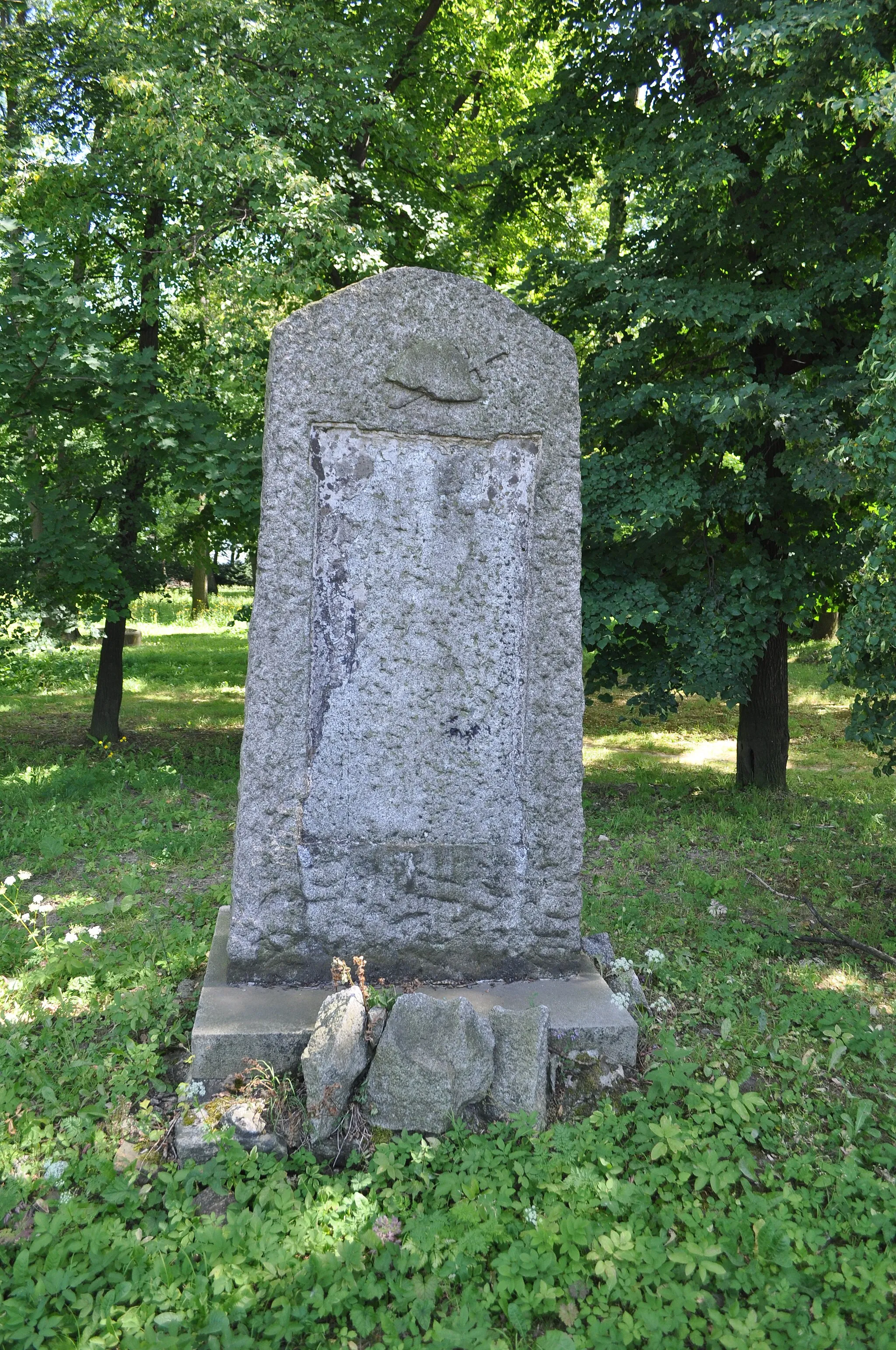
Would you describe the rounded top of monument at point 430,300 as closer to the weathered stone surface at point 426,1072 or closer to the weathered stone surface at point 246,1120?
the weathered stone surface at point 426,1072

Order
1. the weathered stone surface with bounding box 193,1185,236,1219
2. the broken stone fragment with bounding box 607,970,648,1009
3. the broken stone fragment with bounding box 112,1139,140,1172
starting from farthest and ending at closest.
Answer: the broken stone fragment with bounding box 607,970,648,1009 < the broken stone fragment with bounding box 112,1139,140,1172 < the weathered stone surface with bounding box 193,1185,236,1219

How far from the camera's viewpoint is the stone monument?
122 inches

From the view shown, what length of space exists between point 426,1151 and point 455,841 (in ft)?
3.34

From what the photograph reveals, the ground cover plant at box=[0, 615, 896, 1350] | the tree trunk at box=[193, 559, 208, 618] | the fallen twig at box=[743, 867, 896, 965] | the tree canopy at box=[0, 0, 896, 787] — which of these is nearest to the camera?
the ground cover plant at box=[0, 615, 896, 1350]

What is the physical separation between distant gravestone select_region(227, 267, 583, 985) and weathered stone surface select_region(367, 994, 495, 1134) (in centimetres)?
51

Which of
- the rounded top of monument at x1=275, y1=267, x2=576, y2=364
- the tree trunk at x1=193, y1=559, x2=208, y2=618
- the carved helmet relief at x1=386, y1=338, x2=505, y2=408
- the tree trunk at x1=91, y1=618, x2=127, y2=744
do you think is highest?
the rounded top of monument at x1=275, y1=267, x2=576, y2=364

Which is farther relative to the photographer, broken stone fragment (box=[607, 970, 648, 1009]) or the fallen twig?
the fallen twig

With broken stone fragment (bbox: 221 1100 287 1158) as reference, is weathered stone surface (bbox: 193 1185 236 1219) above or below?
below

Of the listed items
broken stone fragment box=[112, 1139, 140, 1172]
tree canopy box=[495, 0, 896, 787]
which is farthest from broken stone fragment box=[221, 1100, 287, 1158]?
tree canopy box=[495, 0, 896, 787]

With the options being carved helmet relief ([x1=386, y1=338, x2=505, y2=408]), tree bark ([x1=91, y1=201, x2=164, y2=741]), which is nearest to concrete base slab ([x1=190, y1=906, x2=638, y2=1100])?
carved helmet relief ([x1=386, y1=338, x2=505, y2=408])

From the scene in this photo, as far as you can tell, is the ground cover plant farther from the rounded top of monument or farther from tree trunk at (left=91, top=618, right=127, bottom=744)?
tree trunk at (left=91, top=618, right=127, bottom=744)

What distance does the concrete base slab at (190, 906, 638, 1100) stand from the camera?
2852mm

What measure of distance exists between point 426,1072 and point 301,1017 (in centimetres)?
50

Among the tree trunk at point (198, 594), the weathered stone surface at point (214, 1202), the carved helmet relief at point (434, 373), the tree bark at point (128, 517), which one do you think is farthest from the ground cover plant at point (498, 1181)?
the tree trunk at point (198, 594)
